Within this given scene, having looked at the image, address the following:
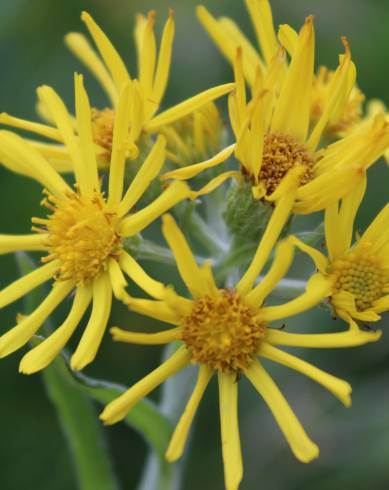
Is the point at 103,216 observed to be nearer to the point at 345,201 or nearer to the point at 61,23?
the point at 345,201

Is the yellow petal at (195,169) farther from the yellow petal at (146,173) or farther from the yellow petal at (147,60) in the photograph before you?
the yellow petal at (147,60)

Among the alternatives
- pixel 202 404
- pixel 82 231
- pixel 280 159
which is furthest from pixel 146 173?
pixel 202 404

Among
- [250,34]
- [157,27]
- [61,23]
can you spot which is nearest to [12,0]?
[61,23]

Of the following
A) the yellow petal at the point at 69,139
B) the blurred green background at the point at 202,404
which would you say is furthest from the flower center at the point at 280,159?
the blurred green background at the point at 202,404

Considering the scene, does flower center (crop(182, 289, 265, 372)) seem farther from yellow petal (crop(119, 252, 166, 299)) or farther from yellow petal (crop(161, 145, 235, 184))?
yellow petal (crop(161, 145, 235, 184))

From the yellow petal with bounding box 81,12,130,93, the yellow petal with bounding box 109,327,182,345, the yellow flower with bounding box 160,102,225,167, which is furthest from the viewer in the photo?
the yellow flower with bounding box 160,102,225,167

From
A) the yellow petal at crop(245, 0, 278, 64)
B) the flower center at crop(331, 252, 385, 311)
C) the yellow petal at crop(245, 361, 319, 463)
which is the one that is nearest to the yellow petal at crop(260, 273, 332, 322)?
the yellow petal at crop(245, 361, 319, 463)

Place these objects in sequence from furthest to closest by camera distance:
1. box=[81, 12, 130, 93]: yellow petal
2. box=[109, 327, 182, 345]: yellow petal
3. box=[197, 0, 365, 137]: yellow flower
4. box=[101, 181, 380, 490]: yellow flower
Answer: box=[81, 12, 130, 93]: yellow petal < box=[197, 0, 365, 137]: yellow flower < box=[101, 181, 380, 490]: yellow flower < box=[109, 327, 182, 345]: yellow petal
